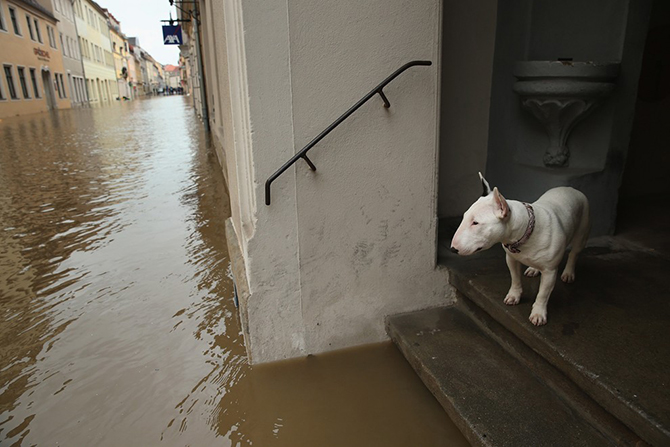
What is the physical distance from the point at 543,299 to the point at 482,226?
0.72 metres

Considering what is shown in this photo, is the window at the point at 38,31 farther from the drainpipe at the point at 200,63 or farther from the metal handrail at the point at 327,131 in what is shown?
the metal handrail at the point at 327,131

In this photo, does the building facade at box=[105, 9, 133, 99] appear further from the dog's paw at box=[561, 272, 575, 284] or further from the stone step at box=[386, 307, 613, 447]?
the dog's paw at box=[561, 272, 575, 284]

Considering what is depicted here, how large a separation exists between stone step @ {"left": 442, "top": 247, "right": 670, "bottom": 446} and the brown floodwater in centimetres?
77

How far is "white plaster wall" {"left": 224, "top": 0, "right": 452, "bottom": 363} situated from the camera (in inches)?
113

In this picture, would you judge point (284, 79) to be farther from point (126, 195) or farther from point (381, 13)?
point (126, 195)

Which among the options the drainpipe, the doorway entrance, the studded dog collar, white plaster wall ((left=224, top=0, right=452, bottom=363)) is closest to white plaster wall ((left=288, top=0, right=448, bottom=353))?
white plaster wall ((left=224, top=0, right=452, bottom=363))

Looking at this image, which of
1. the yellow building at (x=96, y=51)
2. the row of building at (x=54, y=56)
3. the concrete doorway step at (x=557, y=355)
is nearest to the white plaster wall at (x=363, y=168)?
the concrete doorway step at (x=557, y=355)

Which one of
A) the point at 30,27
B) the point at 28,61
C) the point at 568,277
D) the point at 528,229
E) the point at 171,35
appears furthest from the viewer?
the point at 30,27

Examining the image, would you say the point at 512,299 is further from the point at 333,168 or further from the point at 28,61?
the point at 28,61

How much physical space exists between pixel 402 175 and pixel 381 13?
1.12m

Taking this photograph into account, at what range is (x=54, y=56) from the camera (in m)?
37.3

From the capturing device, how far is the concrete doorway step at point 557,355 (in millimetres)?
2199

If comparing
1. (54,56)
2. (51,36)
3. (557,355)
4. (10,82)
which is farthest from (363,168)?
(51,36)

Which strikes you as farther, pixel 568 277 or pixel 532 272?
pixel 532 272
